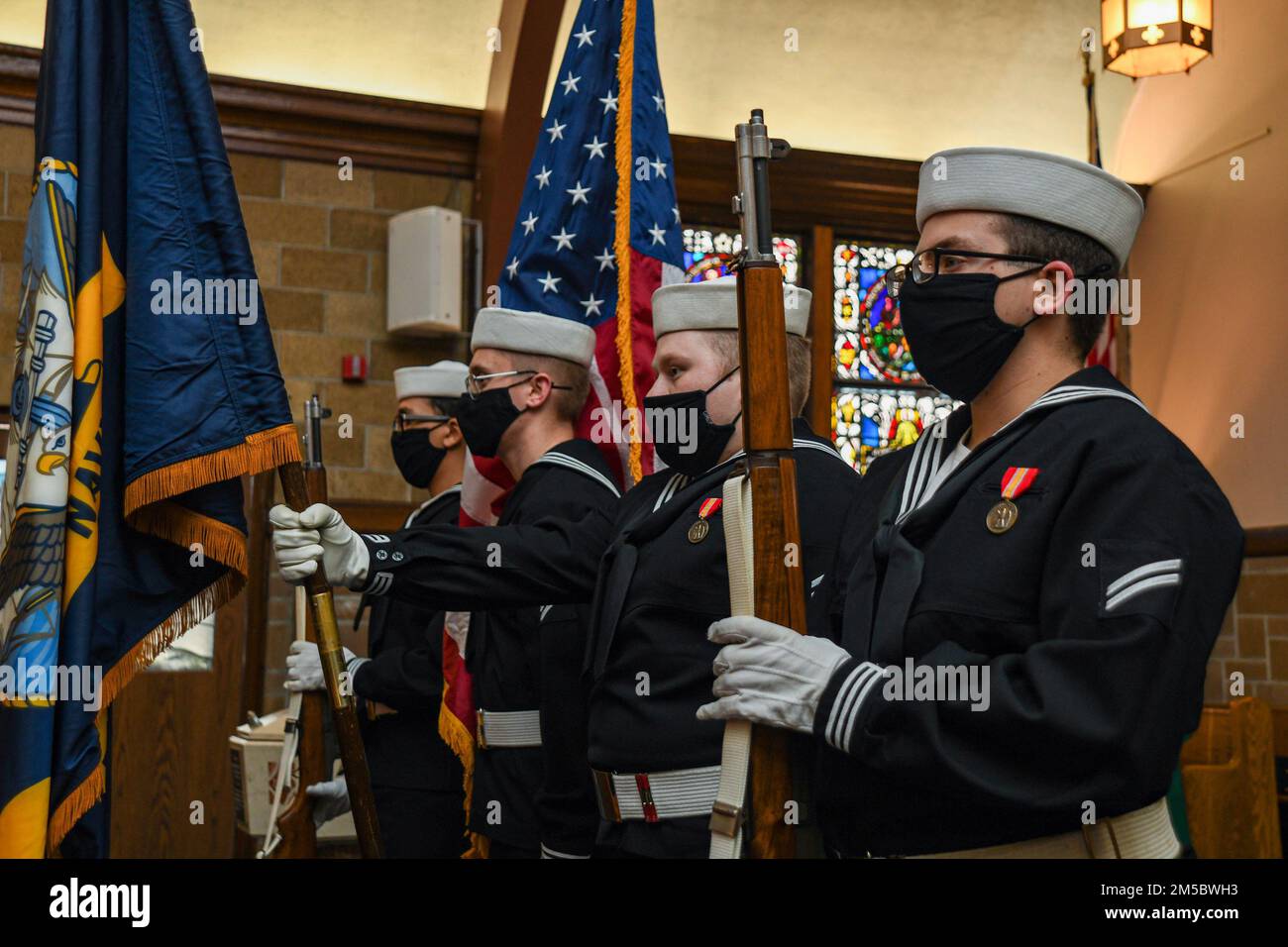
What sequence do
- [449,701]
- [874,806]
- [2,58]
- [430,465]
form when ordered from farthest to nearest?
[2,58] < [430,465] < [449,701] < [874,806]

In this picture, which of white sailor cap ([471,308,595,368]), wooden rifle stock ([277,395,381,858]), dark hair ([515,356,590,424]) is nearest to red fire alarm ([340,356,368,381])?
white sailor cap ([471,308,595,368])

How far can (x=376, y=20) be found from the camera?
20.0ft

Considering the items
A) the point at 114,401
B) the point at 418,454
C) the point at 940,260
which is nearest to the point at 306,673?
the point at 418,454

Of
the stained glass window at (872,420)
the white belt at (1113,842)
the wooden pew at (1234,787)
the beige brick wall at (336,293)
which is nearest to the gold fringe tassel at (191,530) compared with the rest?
the white belt at (1113,842)

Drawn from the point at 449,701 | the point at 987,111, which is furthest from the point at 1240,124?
the point at 449,701

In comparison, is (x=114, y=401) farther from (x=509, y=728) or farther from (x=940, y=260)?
(x=940, y=260)

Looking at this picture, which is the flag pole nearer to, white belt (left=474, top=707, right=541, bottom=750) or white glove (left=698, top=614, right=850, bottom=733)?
white belt (left=474, top=707, right=541, bottom=750)

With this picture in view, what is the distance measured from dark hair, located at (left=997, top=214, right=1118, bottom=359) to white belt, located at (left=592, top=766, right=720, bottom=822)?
87 centimetres

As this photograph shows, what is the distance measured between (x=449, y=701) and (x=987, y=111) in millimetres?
4805

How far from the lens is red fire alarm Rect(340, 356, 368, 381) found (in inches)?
232

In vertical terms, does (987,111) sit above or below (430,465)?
above

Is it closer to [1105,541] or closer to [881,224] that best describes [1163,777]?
[1105,541]

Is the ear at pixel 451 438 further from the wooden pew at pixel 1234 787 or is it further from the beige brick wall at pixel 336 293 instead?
the wooden pew at pixel 1234 787

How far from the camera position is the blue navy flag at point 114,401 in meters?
2.25
